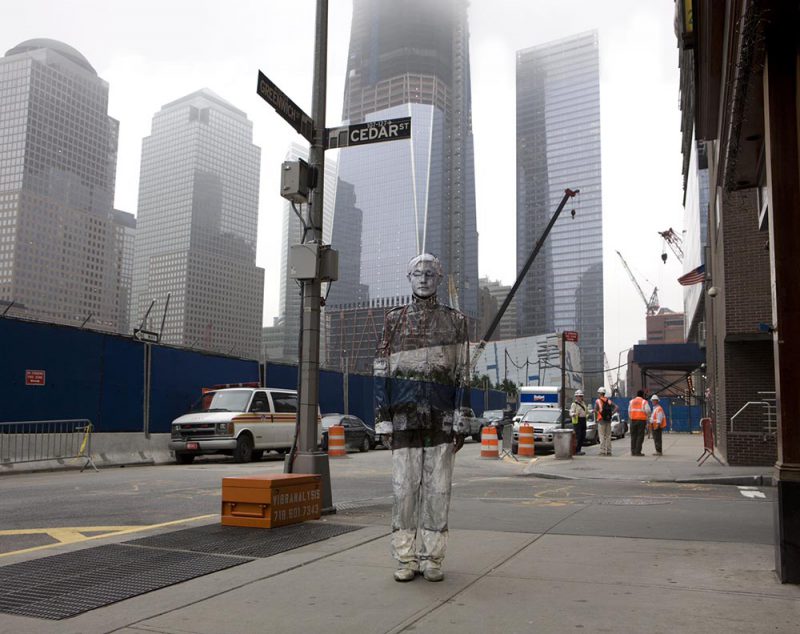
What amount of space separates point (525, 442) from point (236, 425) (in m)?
8.00

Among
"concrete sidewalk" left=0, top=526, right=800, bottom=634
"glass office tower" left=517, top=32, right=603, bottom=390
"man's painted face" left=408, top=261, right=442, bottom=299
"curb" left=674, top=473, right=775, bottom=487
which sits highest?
"glass office tower" left=517, top=32, right=603, bottom=390

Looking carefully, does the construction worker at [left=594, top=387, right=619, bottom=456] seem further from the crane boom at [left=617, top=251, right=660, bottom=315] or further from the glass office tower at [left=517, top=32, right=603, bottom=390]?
the crane boom at [left=617, top=251, right=660, bottom=315]

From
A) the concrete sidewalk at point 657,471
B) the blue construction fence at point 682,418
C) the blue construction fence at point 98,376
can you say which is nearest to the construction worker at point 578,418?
the concrete sidewalk at point 657,471

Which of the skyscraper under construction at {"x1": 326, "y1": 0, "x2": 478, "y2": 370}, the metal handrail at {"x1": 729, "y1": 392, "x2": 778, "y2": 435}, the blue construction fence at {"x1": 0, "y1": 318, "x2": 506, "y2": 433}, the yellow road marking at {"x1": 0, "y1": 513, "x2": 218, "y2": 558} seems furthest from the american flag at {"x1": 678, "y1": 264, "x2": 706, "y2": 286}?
the yellow road marking at {"x1": 0, "y1": 513, "x2": 218, "y2": 558}

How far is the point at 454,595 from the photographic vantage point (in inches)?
170

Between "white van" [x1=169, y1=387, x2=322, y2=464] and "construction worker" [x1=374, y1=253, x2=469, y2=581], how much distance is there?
41.7 feet

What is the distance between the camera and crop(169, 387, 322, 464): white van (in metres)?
17.2

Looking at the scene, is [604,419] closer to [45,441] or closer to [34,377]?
[45,441]

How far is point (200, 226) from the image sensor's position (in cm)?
12800

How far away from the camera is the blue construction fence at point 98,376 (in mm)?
15463

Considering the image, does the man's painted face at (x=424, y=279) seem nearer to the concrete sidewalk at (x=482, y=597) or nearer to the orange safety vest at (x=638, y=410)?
the concrete sidewalk at (x=482, y=597)

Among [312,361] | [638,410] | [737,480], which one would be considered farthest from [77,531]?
[638,410]

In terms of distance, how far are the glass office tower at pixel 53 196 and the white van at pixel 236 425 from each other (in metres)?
120

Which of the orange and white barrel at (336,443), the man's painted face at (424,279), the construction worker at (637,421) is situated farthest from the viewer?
the orange and white barrel at (336,443)
